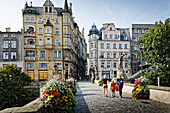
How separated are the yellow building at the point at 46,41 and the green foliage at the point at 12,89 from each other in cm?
2104

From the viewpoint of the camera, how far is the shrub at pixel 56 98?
15.9 ft

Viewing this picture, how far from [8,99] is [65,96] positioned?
1470 centimetres

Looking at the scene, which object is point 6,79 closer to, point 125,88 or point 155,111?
point 125,88

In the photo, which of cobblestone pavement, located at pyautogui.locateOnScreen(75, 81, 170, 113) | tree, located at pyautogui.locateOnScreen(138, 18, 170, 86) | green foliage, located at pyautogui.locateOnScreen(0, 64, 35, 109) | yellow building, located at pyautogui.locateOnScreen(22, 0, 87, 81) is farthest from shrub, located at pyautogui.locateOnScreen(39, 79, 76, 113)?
yellow building, located at pyautogui.locateOnScreen(22, 0, 87, 81)

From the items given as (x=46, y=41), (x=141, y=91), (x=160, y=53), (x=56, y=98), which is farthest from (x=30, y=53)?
(x=56, y=98)

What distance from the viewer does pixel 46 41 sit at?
4100cm

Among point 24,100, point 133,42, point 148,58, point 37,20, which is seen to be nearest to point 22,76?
point 24,100

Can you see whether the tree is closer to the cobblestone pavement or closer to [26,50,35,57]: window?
the cobblestone pavement

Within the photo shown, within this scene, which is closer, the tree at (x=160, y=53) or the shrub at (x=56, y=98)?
the shrub at (x=56, y=98)

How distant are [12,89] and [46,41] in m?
24.7

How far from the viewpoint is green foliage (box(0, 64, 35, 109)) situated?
1684cm

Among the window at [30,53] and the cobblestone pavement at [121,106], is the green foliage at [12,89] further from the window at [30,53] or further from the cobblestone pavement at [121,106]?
the window at [30,53]

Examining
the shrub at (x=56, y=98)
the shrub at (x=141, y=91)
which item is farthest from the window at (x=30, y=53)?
the shrub at (x=56, y=98)

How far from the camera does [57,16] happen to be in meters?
42.0
